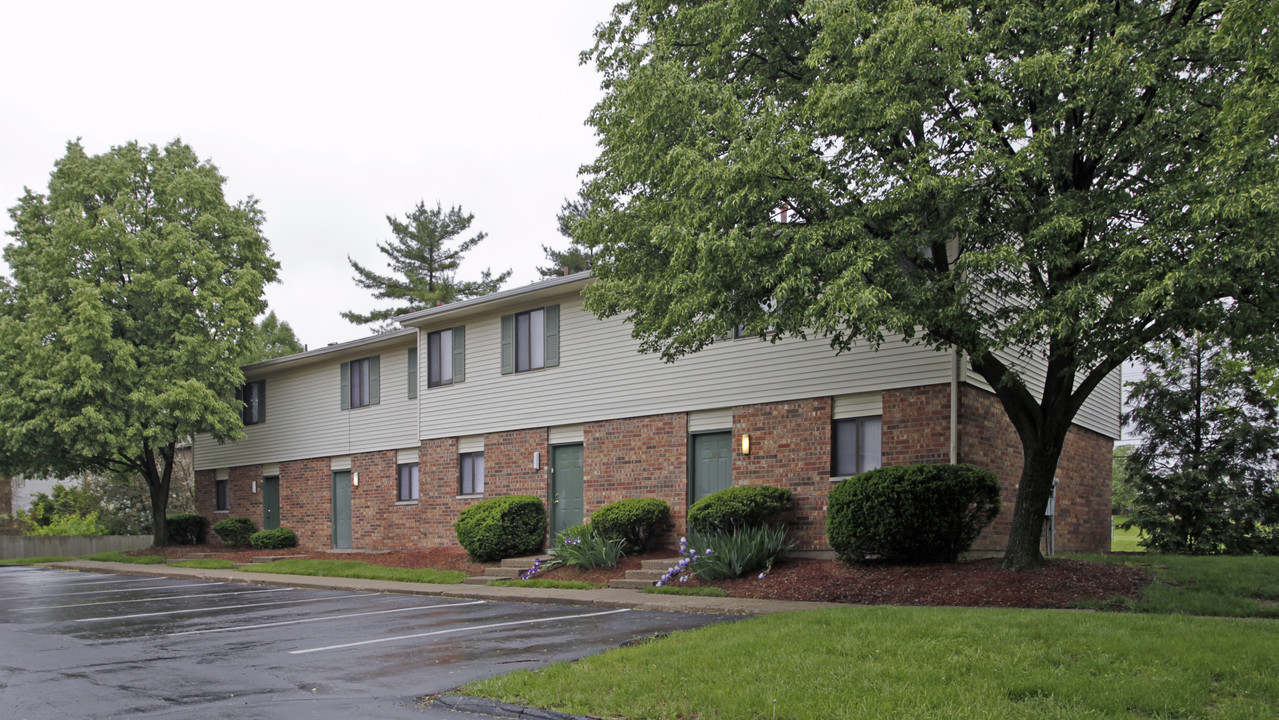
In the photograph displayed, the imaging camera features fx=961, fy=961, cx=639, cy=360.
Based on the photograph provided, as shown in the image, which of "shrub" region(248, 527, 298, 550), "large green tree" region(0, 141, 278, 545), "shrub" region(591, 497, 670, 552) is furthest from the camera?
"shrub" region(248, 527, 298, 550)

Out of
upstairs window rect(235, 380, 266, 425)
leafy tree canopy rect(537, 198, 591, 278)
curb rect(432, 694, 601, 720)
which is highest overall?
leafy tree canopy rect(537, 198, 591, 278)

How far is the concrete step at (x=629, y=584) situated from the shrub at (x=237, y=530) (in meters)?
18.0

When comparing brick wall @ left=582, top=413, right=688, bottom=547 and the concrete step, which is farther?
brick wall @ left=582, top=413, right=688, bottom=547

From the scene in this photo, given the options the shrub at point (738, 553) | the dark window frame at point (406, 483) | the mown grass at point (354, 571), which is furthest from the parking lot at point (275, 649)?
the dark window frame at point (406, 483)

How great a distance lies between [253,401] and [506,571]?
1680cm

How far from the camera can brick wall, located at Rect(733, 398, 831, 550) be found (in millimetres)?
16281

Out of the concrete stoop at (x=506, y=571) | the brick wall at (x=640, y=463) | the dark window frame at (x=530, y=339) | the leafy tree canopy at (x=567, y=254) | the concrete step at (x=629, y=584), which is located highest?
the leafy tree canopy at (x=567, y=254)

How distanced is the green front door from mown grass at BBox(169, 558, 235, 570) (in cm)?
857

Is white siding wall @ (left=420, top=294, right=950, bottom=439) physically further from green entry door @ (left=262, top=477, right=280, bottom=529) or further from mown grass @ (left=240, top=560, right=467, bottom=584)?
green entry door @ (left=262, top=477, right=280, bottom=529)

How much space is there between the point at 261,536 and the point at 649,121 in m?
21.1

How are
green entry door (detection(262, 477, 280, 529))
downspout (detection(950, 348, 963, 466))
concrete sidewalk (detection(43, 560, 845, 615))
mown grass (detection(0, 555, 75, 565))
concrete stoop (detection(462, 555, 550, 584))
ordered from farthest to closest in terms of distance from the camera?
green entry door (detection(262, 477, 280, 529))
mown grass (detection(0, 555, 75, 565))
concrete stoop (detection(462, 555, 550, 584))
downspout (detection(950, 348, 963, 466))
concrete sidewalk (detection(43, 560, 845, 615))

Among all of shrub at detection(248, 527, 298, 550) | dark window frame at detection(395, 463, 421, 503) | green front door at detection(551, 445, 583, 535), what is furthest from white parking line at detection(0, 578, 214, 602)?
shrub at detection(248, 527, 298, 550)

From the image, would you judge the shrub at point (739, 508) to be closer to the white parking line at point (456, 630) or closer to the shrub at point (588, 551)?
the shrub at point (588, 551)

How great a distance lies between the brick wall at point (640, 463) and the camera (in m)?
18.4
